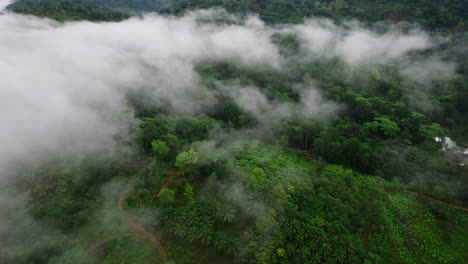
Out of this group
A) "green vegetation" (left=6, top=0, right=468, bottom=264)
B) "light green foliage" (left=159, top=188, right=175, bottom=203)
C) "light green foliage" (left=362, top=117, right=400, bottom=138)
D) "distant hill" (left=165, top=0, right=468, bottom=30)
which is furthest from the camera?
"distant hill" (left=165, top=0, right=468, bottom=30)

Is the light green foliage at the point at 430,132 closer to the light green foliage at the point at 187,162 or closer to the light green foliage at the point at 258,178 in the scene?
the light green foliage at the point at 258,178

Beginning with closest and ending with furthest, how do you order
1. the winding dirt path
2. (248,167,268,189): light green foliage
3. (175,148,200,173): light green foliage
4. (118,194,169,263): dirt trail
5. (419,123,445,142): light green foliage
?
(118,194,169,263): dirt trail → the winding dirt path → (248,167,268,189): light green foliage → (175,148,200,173): light green foliage → (419,123,445,142): light green foliage

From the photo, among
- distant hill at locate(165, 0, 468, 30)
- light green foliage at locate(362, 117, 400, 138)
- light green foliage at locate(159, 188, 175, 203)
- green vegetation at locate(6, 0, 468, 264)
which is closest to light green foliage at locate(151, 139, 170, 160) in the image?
green vegetation at locate(6, 0, 468, 264)

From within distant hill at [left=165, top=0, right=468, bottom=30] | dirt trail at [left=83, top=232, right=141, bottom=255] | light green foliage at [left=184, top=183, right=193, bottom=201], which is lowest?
dirt trail at [left=83, top=232, right=141, bottom=255]

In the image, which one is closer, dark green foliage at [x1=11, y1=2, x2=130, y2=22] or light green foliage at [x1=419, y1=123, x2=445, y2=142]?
light green foliage at [x1=419, y1=123, x2=445, y2=142]

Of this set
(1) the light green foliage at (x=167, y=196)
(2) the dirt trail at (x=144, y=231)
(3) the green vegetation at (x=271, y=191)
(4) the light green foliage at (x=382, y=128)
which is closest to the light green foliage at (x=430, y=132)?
(3) the green vegetation at (x=271, y=191)

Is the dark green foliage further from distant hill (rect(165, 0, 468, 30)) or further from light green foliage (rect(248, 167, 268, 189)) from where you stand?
light green foliage (rect(248, 167, 268, 189))

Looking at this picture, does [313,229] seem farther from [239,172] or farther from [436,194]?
[436,194]

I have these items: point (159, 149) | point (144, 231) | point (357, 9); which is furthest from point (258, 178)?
point (357, 9)

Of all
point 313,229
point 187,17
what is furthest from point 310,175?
point 187,17

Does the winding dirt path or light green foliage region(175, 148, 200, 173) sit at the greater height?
light green foliage region(175, 148, 200, 173)

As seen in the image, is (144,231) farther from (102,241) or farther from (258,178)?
(258,178)
